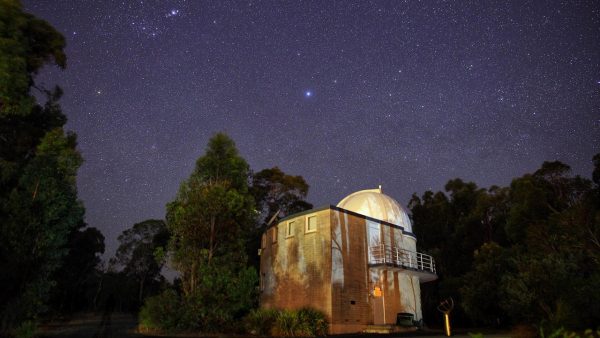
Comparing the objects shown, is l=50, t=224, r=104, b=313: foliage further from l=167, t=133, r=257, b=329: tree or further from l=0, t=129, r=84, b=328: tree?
l=0, t=129, r=84, b=328: tree

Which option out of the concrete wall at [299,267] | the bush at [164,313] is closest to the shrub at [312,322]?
the concrete wall at [299,267]

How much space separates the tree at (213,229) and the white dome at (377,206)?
25.5 feet

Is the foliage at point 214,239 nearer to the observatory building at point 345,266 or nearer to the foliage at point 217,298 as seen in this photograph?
the foliage at point 217,298

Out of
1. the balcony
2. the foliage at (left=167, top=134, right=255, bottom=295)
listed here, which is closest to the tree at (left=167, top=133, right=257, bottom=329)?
the foliage at (left=167, top=134, right=255, bottom=295)

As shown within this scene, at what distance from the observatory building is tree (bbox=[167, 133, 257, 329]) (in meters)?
3.22

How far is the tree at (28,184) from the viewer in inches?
495

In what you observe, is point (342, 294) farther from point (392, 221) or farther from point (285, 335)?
point (392, 221)

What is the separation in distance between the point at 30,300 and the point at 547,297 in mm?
16806

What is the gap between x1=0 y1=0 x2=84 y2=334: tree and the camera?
12.6 metres

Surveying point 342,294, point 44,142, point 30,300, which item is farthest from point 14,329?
point 342,294

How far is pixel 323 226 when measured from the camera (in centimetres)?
2183

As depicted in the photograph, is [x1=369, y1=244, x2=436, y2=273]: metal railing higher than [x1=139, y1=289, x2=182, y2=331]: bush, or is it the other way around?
[x1=369, y1=244, x2=436, y2=273]: metal railing

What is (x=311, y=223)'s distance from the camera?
22.7 meters

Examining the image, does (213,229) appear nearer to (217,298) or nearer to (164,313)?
(217,298)
